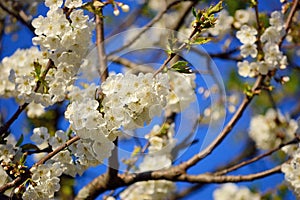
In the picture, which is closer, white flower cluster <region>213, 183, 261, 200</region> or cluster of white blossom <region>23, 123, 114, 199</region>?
cluster of white blossom <region>23, 123, 114, 199</region>

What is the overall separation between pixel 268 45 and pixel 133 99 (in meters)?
1.25

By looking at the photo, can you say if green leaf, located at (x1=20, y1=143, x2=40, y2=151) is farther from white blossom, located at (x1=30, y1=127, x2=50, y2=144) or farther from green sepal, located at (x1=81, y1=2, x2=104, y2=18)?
green sepal, located at (x1=81, y1=2, x2=104, y2=18)

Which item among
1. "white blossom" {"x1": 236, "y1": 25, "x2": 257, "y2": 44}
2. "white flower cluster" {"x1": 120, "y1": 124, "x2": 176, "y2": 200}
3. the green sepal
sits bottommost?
"white flower cluster" {"x1": 120, "y1": 124, "x2": 176, "y2": 200}

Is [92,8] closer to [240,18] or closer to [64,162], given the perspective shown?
[64,162]

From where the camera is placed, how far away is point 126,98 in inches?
63.1

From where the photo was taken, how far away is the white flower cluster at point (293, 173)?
7.73ft

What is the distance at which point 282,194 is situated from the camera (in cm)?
409

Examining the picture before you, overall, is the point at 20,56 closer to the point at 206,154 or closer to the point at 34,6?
the point at 34,6

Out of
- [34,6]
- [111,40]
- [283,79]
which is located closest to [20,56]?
[34,6]

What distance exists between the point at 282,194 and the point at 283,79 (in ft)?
5.52

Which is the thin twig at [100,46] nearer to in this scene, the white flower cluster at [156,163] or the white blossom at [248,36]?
the white flower cluster at [156,163]

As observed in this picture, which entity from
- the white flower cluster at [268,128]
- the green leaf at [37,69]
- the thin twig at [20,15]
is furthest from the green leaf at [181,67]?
the white flower cluster at [268,128]

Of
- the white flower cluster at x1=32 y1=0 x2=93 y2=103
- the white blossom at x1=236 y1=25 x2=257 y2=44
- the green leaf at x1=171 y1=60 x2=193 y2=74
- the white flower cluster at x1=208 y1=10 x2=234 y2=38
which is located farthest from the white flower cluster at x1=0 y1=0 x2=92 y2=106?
the white flower cluster at x1=208 y1=10 x2=234 y2=38

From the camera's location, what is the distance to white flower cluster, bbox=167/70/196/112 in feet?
9.18
